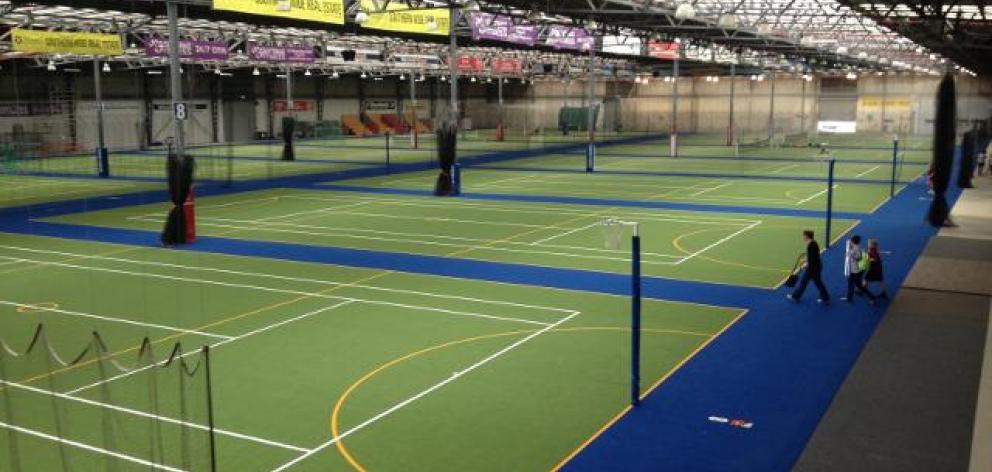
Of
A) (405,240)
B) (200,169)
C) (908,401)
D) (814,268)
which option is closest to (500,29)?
(405,240)

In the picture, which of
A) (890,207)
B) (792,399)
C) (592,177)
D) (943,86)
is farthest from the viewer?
(592,177)

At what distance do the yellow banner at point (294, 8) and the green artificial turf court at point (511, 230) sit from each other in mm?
6321

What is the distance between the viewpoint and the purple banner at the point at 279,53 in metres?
41.5

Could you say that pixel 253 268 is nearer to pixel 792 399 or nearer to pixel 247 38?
pixel 792 399

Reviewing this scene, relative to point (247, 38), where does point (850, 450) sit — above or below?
below

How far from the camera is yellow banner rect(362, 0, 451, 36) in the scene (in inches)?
1250

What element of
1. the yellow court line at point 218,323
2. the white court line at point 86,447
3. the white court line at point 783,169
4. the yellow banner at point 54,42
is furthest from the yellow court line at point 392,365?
the white court line at point 783,169

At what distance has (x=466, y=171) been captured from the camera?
47.6m

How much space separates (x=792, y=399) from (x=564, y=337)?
13.6 ft

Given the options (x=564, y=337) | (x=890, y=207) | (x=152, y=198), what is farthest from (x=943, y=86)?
(x=152, y=198)

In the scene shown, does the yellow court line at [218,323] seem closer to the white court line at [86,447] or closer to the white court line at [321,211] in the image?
the white court line at [86,447]

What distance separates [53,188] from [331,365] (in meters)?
29.5

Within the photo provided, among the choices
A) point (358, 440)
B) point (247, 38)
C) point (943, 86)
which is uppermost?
point (247, 38)

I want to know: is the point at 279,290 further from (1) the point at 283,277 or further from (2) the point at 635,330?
(2) the point at 635,330
